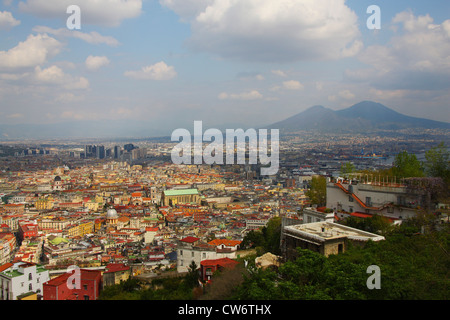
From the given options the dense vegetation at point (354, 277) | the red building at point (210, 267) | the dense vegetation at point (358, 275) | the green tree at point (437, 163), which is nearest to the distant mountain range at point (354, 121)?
the green tree at point (437, 163)

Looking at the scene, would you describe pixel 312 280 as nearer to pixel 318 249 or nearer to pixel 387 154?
pixel 318 249

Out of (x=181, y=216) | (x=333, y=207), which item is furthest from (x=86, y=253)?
(x=333, y=207)

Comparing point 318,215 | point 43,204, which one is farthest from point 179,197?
point 318,215

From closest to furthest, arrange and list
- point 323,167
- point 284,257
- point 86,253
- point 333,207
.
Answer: point 284,257 → point 333,207 → point 86,253 → point 323,167

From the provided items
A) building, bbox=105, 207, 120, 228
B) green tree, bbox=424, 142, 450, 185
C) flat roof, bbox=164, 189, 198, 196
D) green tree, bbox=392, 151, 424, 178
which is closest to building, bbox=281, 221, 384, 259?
green tree, bbox=392, 151, 424, 178

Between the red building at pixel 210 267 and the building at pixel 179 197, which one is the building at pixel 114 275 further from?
the building at pixel 179 197

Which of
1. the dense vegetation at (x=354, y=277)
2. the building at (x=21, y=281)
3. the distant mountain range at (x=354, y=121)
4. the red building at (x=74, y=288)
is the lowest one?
the building at (x=21, y=281)
